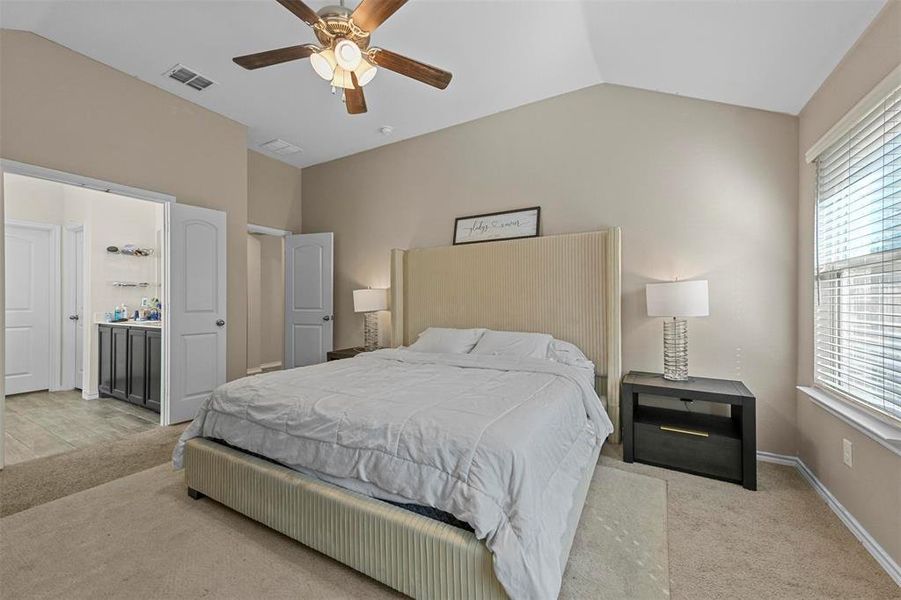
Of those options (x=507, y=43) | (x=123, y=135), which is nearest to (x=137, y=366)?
(x=123, y=135)

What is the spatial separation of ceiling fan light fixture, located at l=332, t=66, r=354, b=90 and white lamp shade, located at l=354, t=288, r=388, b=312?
2318 mm

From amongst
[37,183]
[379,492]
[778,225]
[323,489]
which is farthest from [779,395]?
[37,183]

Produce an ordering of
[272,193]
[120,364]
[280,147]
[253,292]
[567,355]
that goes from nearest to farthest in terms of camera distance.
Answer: [567,355] → [120,364] → [280,147] → [272,193] → [253,292]

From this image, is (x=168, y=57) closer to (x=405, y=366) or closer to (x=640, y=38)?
(x=405, y=366)

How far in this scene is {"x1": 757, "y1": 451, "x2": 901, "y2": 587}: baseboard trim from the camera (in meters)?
1.62

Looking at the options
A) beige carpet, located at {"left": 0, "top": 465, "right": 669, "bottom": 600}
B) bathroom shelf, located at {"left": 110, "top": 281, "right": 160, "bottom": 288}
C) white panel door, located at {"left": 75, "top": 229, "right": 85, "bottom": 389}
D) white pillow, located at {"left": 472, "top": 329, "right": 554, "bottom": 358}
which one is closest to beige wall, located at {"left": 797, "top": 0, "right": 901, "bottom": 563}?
beige carpet, located at {"left": 0, "top": 465, "right": 669, "bottom": 600}

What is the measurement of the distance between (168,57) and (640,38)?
11.6 ft

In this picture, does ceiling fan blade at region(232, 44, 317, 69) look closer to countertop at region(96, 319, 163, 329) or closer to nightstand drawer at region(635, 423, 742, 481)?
countertop at region(96, 319, 163, 329)

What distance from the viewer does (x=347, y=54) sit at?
6.70 ft

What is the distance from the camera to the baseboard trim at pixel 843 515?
1624mm

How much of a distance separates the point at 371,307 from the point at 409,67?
252cm

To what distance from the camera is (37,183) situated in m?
4.88

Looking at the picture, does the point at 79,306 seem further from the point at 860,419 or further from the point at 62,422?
the point at 860,419

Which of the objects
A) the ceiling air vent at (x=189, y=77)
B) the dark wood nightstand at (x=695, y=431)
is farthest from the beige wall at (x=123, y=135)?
the dark wood nightstand at (x=695, y=431)
